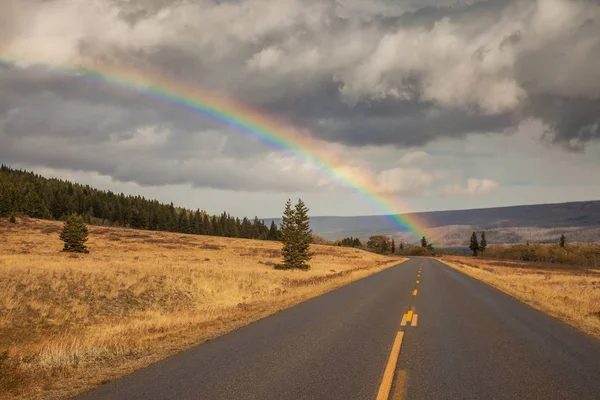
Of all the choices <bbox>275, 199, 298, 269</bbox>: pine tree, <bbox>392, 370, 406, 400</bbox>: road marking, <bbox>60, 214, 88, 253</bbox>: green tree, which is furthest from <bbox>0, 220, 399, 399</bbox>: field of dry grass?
<bbox>60, 214, 88, 253</bbox>: green tree

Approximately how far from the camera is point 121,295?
19.8 m

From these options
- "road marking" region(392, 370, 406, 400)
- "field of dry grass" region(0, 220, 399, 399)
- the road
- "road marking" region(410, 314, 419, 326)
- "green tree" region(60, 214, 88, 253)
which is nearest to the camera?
"road marking" region(392, 370, 406, 400)

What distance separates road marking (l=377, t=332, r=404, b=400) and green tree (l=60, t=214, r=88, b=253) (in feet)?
136

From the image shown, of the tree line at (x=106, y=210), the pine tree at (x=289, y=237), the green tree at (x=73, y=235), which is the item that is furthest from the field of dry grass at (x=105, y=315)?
the tree line at (x=106, y=210)

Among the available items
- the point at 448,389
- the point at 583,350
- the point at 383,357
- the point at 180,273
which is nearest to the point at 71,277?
the point at 180,273

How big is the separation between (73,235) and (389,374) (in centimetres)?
4312

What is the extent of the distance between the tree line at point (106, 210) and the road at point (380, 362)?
311ft

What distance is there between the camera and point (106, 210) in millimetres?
129750

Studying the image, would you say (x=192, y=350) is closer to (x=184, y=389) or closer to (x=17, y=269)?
(x=184, y=389)

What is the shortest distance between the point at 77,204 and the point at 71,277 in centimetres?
12124

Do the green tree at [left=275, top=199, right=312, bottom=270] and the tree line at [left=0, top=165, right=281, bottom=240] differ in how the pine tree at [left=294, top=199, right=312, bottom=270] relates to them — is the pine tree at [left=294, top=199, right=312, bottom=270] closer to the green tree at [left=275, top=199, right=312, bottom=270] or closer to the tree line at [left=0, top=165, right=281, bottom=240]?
the green tree at [left=275, top=199, right=312, bottom=270]

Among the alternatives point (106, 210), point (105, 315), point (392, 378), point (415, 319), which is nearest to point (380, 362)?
point (392, 378)

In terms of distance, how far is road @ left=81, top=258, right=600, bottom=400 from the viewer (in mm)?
5840

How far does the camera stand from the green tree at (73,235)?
41.4 m
